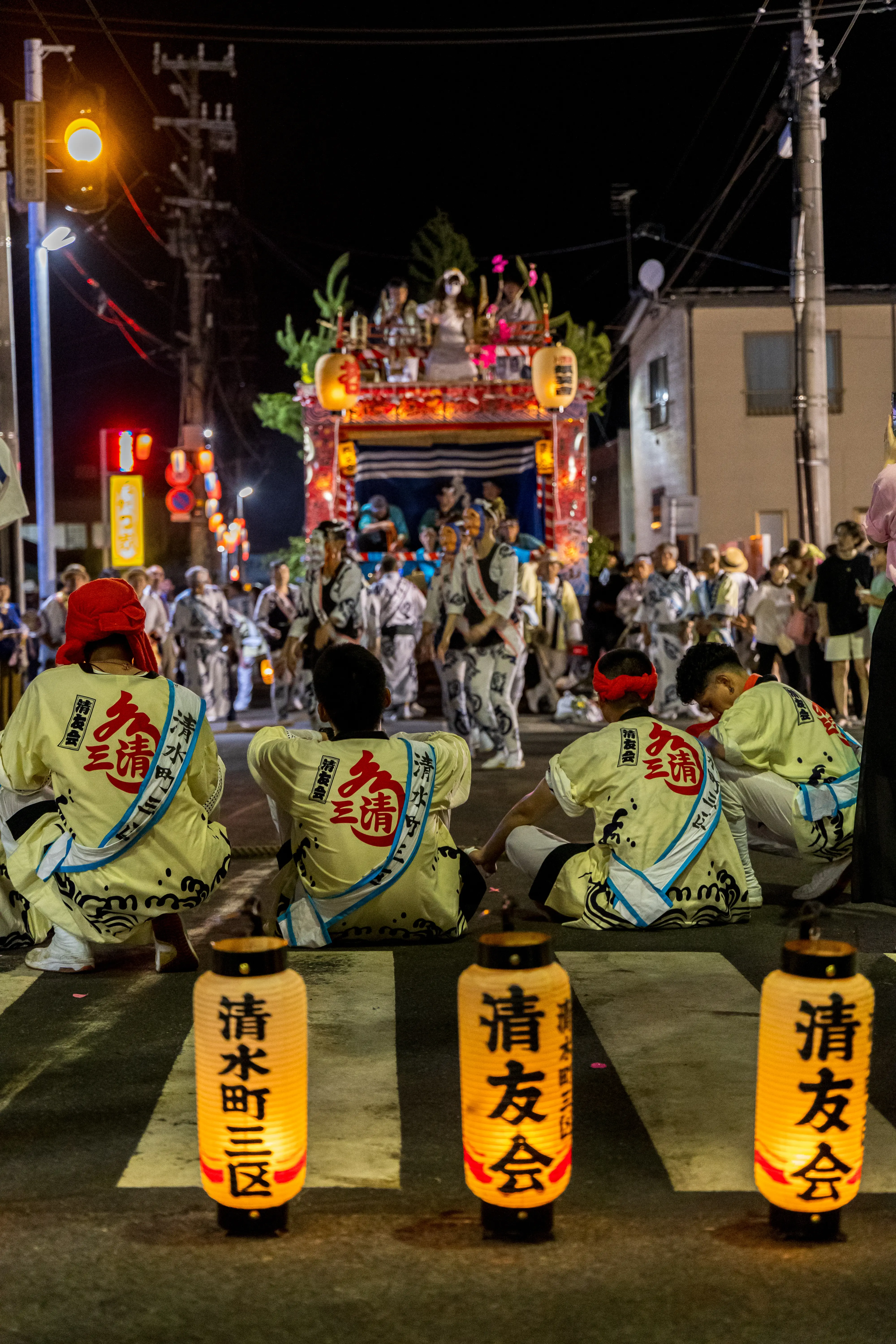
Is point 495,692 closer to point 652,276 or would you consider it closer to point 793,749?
point 793,749

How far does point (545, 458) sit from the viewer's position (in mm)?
23438

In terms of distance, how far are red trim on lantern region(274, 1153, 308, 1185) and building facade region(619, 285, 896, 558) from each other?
2811 cm

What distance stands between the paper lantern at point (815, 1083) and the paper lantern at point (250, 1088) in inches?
41.2

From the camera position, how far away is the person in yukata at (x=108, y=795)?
5203mm

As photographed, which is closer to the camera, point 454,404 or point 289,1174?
point 289,1174

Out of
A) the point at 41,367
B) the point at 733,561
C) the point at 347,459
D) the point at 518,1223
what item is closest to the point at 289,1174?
the point at 518,1223

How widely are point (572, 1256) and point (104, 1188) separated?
115cm

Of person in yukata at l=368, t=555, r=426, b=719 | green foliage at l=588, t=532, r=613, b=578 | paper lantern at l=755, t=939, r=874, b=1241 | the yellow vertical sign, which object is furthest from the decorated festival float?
paper lantern at l=755, t=939, r=874, b=1241

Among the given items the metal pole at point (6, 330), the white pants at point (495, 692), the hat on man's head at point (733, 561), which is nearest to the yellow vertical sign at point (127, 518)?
the metal pole at point (6, 330)

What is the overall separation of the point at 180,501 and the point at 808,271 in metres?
16.4

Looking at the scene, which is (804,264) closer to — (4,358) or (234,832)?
(4,358)

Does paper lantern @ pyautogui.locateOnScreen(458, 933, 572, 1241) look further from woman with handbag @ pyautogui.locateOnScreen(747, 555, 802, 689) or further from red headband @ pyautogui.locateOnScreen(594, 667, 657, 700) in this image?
woman with handbag @ pyautogui.locateOnScreen(747, 555, 802, 689)

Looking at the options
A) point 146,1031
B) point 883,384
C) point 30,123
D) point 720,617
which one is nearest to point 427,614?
point 720,617

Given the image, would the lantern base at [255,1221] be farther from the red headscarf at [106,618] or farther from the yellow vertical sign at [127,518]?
the yellow vertical sign at [127,518]
